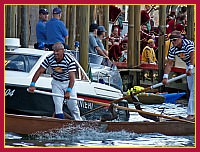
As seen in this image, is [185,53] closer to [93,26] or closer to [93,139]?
[93,139]

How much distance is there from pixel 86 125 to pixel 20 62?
5.57ft

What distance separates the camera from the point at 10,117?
11.4 metres

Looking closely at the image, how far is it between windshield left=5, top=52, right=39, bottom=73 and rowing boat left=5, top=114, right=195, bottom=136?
3.46ft

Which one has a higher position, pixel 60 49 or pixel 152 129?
pixel 60 49

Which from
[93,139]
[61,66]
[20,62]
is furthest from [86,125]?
[20,62]

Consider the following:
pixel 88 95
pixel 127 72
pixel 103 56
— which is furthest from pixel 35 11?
pixel 88 95

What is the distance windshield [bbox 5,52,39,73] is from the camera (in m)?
12.1

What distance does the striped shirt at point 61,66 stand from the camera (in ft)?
37.6

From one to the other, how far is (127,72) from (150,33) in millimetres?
5016

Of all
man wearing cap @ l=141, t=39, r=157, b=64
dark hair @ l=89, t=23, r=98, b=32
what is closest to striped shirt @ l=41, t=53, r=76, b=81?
dark hair @ l=89, t=23, r=98, b=32

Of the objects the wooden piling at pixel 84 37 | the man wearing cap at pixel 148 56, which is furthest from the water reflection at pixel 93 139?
the man wearing cap at pixel 148 56

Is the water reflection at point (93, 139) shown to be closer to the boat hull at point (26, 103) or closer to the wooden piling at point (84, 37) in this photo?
the boat hull at point (26, 103)

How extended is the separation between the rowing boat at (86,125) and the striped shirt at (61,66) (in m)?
0.74

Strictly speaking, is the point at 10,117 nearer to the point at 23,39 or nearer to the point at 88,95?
the point at 88,95
